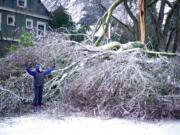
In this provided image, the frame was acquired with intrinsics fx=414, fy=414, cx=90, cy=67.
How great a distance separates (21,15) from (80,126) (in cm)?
2437

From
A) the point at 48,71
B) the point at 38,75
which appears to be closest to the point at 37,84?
the point at 38,75

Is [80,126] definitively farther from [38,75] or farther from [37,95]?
[38,75]

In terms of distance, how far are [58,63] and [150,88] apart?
131 inches

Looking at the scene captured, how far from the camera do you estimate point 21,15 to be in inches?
1283

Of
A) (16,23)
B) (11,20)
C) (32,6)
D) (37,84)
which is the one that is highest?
(32,6)

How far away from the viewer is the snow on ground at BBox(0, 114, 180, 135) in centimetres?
880

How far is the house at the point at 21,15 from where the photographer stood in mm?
30641

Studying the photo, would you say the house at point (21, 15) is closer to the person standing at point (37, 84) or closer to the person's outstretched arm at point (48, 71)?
the person's outstretched arm at point (48, 71)

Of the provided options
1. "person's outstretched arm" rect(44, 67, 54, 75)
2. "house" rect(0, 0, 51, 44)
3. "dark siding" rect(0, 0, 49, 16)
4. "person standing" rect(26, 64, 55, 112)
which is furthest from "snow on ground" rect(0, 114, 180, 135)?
"dark siding" rect(0, 0, 49, 16)

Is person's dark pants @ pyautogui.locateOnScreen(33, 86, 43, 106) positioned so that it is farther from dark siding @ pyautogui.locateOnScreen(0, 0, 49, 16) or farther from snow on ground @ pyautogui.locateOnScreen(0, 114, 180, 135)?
dark siding @ pyautogui.locateOnScreen(0, 0, 49, 16)

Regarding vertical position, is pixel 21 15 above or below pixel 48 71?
above

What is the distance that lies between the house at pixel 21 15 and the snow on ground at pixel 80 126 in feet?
64.6

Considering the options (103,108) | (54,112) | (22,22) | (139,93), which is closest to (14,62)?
(54,112)

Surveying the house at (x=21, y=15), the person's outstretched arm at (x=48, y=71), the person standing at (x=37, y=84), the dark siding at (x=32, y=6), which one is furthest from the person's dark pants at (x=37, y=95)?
the dark siding at (x=32, y=6)
